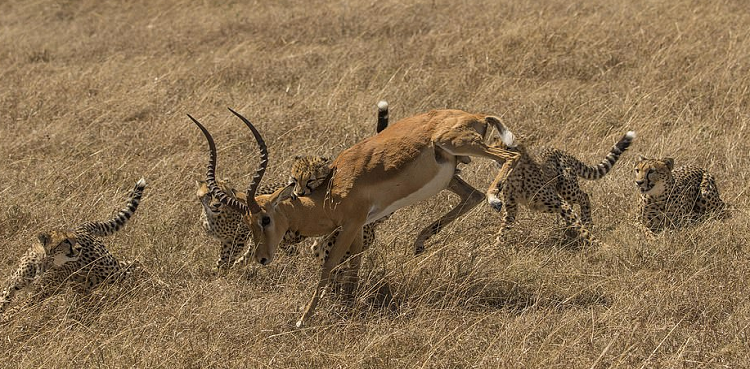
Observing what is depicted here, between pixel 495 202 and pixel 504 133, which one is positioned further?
pixel 504 133

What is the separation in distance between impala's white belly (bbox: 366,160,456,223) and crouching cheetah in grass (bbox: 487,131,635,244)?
1.05 meters

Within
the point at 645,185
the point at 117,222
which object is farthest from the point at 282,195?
the point at 645,185

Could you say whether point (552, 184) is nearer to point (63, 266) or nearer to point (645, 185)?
point (645, 185)

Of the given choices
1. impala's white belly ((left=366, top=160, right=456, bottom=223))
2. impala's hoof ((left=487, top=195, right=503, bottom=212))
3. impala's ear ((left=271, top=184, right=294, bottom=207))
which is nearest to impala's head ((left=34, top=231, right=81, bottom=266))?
impala's ear ((left=271, top=184, right=294, bottom=207))

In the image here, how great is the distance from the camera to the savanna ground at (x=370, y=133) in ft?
21.3

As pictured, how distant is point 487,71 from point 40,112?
514 cm

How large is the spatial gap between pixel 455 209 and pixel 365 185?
1.00 metres

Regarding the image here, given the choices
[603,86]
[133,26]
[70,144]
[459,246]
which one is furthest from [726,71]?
[133,26]

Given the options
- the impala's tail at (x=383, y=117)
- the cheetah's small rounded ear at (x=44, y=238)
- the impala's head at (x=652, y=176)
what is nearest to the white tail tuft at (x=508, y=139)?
the impala's tail at (x=383, y=117)

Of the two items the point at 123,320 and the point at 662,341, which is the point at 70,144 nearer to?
the point at 123,320

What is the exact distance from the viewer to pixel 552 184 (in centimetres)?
882

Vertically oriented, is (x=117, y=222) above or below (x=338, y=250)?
below

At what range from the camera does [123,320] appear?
6.94 metres

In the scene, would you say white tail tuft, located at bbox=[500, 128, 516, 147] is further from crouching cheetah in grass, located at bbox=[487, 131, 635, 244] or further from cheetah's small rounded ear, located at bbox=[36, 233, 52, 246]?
cheetah's small rounded ear, located at bbox=[36, 233, 52, 246]
